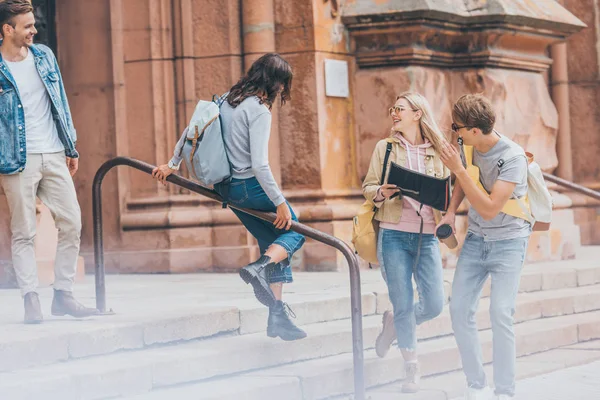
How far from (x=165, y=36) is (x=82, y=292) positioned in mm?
3372

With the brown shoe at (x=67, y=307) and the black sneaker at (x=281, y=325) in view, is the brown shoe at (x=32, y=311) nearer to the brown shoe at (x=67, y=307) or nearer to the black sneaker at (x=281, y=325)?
the brown shoe at (x=67, y=307)

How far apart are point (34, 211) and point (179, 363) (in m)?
1.33

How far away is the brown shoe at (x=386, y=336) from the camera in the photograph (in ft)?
25.0

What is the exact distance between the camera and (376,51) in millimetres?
12250

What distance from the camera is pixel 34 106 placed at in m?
7.47

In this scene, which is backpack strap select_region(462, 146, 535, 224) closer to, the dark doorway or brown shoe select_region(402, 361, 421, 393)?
brown shoe select_region(402, 361, 421, 393)

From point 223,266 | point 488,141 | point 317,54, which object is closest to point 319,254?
point 223,266

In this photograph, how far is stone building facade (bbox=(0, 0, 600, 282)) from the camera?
1204cm

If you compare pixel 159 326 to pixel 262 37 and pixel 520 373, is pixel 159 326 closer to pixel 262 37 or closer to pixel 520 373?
pixel 520 373

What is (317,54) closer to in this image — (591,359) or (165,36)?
(165,36)

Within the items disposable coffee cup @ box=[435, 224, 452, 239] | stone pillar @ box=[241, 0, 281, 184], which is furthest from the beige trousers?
stone pillar @ box=[241, 0, 281, 184]

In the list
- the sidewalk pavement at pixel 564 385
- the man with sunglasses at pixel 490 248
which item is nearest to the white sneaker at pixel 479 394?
the man with sunglasses at pixel 490 248

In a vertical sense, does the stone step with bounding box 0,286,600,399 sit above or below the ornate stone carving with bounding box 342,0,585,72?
below

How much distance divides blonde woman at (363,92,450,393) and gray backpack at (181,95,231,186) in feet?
2.61
